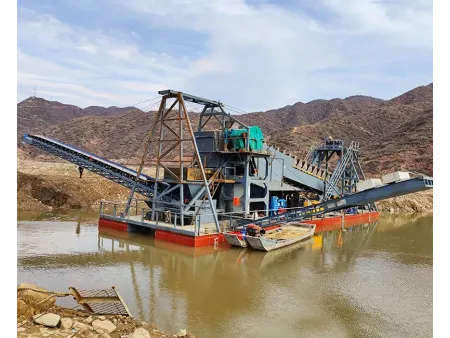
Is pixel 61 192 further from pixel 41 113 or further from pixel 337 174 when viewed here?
pixel 41 113

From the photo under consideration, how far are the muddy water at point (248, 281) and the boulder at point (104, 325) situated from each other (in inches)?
72.3

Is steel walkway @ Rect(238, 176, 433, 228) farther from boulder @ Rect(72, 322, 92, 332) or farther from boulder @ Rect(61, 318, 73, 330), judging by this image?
boulder @ Rect(61, 318, 73, 330)

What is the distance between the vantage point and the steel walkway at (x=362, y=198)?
1360 centimetres

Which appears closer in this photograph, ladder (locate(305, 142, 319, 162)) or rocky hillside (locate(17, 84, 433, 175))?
ladder (locate(305, 142, 319, 162))

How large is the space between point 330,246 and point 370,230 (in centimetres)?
821

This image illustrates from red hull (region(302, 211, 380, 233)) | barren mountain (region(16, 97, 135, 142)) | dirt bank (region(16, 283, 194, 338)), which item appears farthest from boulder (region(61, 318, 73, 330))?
barren mountain (region(16, 97, 135, 142))

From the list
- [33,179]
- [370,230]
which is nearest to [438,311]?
[370,230]

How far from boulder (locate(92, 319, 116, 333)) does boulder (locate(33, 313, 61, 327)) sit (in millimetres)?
730

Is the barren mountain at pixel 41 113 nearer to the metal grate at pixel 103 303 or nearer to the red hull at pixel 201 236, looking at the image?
the red hull at pixel 201 236

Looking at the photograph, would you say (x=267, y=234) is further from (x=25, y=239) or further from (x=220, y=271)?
(x=25, y=239)

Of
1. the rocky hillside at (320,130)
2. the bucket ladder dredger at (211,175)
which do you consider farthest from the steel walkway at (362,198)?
the rocky hillside at (320,130)

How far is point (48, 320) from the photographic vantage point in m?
6.71

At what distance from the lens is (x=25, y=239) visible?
1806 centimetres

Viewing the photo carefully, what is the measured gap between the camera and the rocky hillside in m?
66.5
